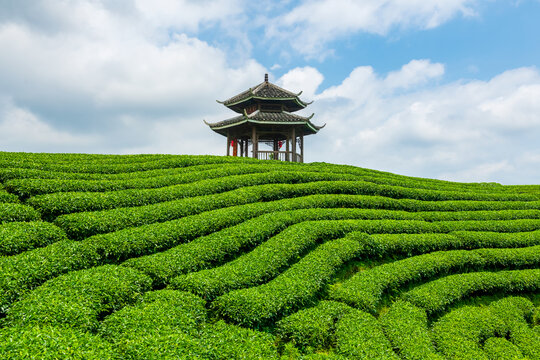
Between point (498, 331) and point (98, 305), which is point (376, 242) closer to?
point (498, 331)

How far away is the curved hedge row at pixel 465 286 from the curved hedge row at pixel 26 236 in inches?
428

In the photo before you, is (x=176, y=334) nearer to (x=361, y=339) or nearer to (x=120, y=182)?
(x=361, y=339)

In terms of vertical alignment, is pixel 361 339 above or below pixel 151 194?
below

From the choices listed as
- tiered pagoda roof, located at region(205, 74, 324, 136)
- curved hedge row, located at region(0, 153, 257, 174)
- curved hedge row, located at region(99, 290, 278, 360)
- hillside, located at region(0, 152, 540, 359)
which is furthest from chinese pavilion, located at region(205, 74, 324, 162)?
curved hedge row, located at region(99, 290, 278, 360)

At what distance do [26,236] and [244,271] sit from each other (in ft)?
20.1

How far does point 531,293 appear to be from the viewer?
1453cm

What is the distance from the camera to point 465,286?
12992mm

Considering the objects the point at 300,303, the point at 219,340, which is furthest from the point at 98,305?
the point at 300,303

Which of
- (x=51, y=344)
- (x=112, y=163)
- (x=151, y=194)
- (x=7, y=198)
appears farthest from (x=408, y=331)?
(x=112, y=163)

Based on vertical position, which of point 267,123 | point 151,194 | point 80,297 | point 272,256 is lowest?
point 80,297

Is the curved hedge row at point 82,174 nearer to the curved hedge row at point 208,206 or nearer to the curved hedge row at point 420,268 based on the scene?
the curved hedge row at point 208,206

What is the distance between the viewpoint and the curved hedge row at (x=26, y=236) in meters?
9.70

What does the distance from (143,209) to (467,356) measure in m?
11.1

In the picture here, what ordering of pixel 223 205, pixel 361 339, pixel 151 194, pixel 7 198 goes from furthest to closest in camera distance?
pixel 223 205
pixel 151 194
pixel 7 198
pixel 361 339
